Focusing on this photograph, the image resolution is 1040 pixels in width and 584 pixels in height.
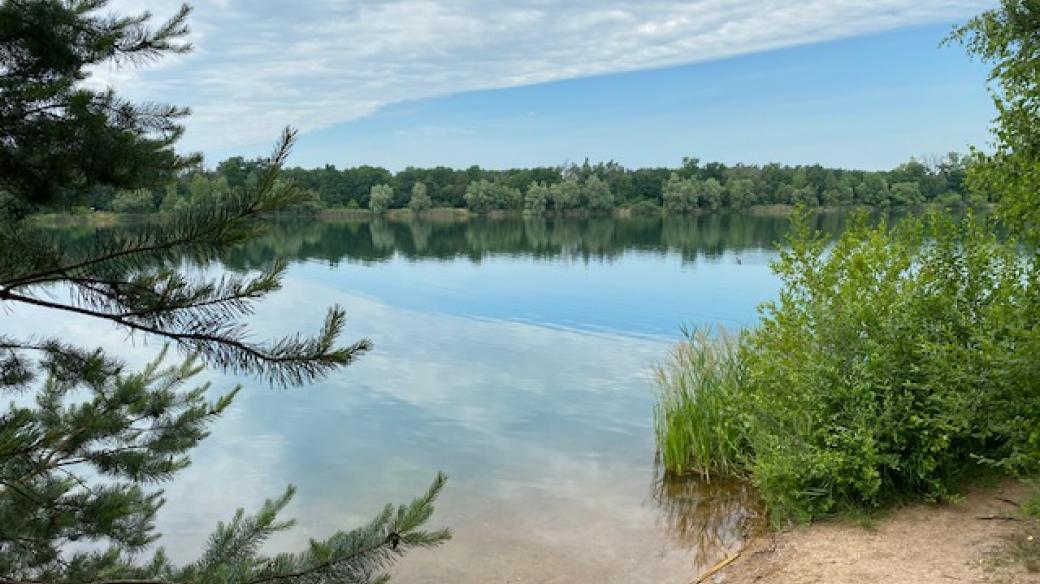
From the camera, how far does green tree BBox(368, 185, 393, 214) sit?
9688 centimetres

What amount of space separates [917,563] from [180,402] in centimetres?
553

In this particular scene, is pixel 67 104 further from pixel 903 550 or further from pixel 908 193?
pixel 908 193

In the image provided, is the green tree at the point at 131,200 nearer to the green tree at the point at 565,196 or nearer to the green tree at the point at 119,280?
→ the green tree at the point at 119,280

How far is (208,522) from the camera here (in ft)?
30.7

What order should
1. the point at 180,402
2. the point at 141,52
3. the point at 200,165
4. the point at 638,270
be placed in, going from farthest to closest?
1. the point at 638,270
2. the point at 180,402
3. the point at 200,165
4. the point at 141,52

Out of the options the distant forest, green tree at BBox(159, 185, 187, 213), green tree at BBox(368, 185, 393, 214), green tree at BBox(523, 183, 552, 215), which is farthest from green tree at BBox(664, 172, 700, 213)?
green tree at BBox(159, 185, 187, 213)

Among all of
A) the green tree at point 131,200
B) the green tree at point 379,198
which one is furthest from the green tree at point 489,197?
the green tree at point 131,200

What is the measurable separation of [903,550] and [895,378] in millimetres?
1638

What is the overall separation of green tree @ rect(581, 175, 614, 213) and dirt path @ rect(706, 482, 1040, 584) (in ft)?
314

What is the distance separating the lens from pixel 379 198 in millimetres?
97062

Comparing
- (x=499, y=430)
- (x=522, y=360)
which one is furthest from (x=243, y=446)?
(x=522, y=360)

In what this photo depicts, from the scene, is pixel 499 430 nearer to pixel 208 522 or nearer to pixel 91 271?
pixel 208 522

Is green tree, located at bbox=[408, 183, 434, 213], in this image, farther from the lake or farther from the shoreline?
the lake

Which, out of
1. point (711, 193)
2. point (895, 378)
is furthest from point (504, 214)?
point (895, 378)
